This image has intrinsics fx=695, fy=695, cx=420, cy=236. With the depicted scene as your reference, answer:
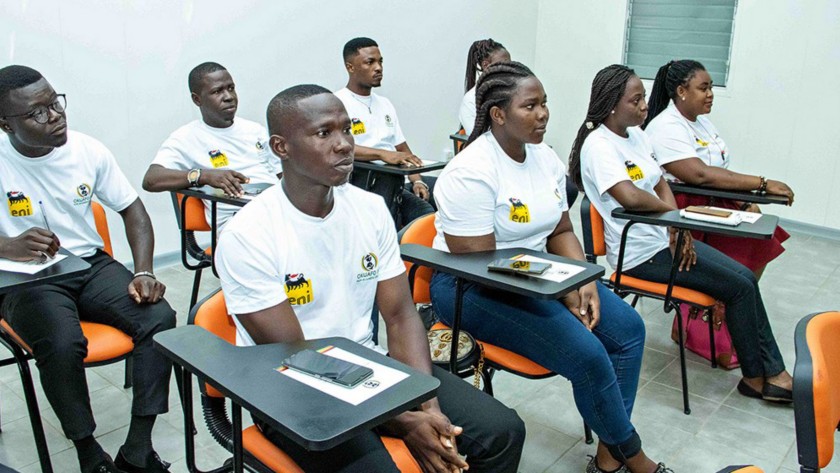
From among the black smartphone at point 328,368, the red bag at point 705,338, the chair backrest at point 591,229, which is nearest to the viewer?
the black smartphone at point 328,368

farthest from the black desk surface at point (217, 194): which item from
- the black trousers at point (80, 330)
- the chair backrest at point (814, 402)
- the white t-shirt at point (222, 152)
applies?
the chair backrest at point (814, 402)

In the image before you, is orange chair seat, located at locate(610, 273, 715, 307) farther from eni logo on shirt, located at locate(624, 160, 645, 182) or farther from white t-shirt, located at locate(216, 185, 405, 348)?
white t-shirt, located at locate(216, 185, 405, 348)

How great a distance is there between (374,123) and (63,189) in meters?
1.96

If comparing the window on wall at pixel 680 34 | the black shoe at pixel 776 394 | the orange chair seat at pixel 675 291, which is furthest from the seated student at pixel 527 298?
the window on wall at pixel 680 34

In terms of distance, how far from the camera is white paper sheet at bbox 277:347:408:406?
45.6 inches

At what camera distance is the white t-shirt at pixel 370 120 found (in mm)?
3830

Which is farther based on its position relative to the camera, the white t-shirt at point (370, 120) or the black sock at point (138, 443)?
the white t-shirt at point (370, 120)

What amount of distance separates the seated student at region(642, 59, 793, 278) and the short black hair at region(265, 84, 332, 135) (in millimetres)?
1980

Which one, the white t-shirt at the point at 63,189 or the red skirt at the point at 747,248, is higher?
the white t-shirt at the point at 63,189

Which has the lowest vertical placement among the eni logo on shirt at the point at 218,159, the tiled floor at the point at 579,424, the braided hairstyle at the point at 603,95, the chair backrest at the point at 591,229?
the tiled floor at the point at 579,424

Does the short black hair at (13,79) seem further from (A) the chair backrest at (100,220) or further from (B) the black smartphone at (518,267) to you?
(B) the black smartphone at (518,267)

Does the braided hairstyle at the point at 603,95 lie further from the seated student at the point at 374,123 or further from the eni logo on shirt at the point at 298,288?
the eni logo on shirt at the point at 298,288

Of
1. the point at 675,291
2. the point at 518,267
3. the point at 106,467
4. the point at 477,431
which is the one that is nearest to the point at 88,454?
the point at 106,467

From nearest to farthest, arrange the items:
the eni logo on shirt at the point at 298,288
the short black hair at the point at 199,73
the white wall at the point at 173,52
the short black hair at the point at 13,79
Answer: the eni logo on shirt at the point at 298,288 → the short black hair at the point at 13,79 → the short black hair at the point at 199,73 → the white wall at the point at 173,52
